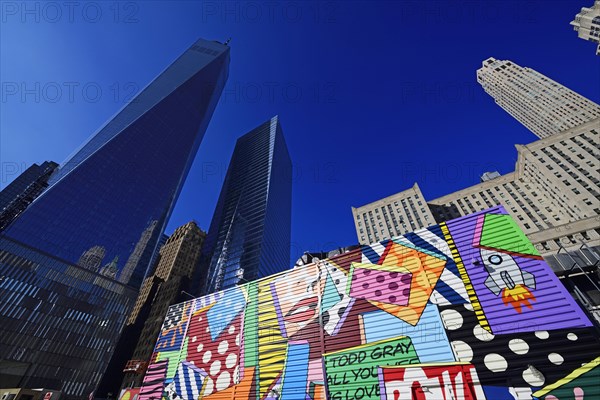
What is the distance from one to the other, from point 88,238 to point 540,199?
137 metres

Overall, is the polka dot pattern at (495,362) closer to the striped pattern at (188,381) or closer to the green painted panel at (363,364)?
the green painted panel at (363,364)

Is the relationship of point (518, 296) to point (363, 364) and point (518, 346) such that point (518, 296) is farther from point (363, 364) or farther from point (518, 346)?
point (363, 364)

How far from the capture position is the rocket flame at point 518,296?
909 centimetres

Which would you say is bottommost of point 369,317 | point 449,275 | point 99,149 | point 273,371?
point 273,371

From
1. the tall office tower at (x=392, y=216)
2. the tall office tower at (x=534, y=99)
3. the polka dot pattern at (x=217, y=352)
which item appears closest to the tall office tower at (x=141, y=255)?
the tall office tower at (x=392, y=216)

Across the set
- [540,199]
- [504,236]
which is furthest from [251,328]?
[540,199]

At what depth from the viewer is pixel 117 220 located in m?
104

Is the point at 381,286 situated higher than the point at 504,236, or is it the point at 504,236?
the point at 504,236

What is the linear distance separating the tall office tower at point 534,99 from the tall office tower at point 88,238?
157m

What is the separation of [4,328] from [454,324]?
9841 centimetres

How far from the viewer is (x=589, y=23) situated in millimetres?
102875

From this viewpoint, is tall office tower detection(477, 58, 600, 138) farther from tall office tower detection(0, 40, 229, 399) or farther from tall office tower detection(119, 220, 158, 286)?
tall office tower detection(0, 40, 229, 399)

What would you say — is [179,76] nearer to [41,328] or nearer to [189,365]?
[41,328]

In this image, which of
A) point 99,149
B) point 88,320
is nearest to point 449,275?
point 88,320
